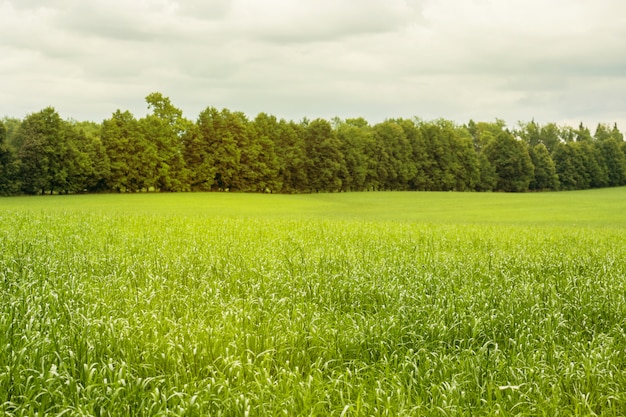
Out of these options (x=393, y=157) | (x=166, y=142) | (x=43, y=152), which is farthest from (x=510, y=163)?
(x=43, y=152)

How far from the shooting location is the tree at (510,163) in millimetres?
95375

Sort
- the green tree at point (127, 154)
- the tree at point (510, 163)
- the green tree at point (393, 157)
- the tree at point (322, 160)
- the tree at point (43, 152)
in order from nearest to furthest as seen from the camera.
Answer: the tree at point (43, 152) → the green tree at point (127, 154) → the tree at point (322, 160) → the green tree at point (393, 157) → the tree at point (510, 163)

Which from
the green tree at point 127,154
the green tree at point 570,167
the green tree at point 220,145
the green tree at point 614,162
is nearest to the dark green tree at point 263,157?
the green tree at point 220,145

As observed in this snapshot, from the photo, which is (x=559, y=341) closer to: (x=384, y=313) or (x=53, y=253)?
(x=384, y=313)

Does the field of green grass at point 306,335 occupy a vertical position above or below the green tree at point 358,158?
below

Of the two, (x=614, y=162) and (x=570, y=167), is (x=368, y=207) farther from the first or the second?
(x=614, y=162)

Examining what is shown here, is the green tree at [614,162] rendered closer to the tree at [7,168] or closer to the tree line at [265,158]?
the tree line at [265,158]

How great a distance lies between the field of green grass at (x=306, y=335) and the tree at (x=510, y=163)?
86815mm

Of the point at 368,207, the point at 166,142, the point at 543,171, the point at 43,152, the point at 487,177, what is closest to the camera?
the point at 368,207

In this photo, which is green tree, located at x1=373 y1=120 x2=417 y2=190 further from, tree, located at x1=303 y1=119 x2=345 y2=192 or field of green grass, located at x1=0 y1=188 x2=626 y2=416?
field of green grass, located at x1=0 y1=188 x2=626 y2=416

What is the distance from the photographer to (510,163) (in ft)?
314

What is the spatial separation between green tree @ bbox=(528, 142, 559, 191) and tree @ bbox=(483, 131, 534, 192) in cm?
331

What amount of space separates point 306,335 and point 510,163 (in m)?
95.6

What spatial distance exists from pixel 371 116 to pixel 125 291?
4545 inches
